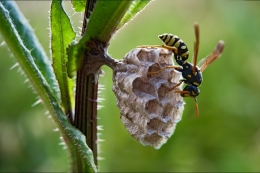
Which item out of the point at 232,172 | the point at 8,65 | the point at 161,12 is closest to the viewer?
the point at 232,172

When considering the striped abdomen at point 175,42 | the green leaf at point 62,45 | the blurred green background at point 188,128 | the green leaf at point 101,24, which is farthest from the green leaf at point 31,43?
the blurred green background at point 188,128

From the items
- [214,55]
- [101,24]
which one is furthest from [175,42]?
[101,24]

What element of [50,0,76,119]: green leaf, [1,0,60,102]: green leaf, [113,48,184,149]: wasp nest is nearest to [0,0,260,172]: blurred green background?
[1,0,60,102]: green leaf

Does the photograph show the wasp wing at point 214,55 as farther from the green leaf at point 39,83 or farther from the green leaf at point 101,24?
the green leaf at point 39,83

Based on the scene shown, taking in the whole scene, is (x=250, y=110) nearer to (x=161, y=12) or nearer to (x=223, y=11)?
(x=223, y=11)

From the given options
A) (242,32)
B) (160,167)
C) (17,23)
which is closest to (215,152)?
(160,167)
